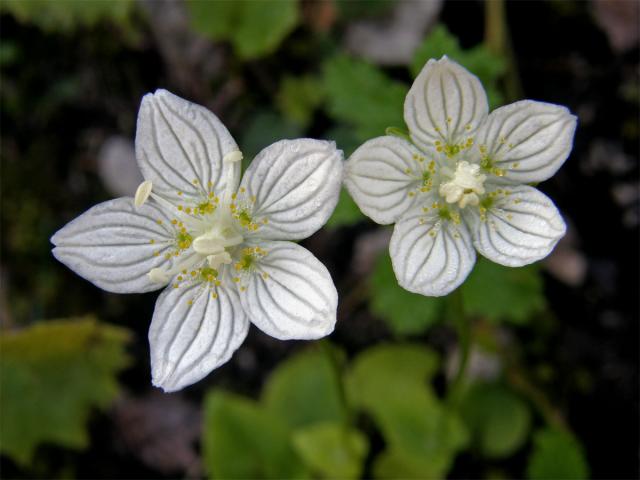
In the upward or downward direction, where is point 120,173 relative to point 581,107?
downward

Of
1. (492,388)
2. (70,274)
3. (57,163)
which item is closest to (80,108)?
(57,163)

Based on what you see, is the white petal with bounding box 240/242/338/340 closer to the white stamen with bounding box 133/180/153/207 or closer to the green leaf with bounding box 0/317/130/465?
the white stamen with bounding box 133/180/153/207

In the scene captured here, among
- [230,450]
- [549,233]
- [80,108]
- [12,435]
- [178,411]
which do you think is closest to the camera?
[549,233]

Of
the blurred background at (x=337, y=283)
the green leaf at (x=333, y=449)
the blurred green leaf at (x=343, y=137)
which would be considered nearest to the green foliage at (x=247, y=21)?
the blurred background at (x=337, y=283)

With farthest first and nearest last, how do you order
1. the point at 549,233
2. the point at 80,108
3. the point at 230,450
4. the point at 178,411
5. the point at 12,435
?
the point at 80,108, the point at 178,411, the point at 12,435, the point at 230,450, the point at 549,233

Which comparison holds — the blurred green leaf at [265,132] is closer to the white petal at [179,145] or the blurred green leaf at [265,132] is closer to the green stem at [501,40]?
the green stem at [501,40]

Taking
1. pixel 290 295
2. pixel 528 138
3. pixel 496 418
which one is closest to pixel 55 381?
pixel 290 295

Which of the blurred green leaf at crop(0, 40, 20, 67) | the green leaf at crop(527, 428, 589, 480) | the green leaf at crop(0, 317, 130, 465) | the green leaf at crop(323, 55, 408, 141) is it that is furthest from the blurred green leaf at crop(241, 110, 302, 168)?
the green leaf at crop(527, 428, 589, 480)

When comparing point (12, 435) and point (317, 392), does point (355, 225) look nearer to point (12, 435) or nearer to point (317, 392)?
point (317, 392)
